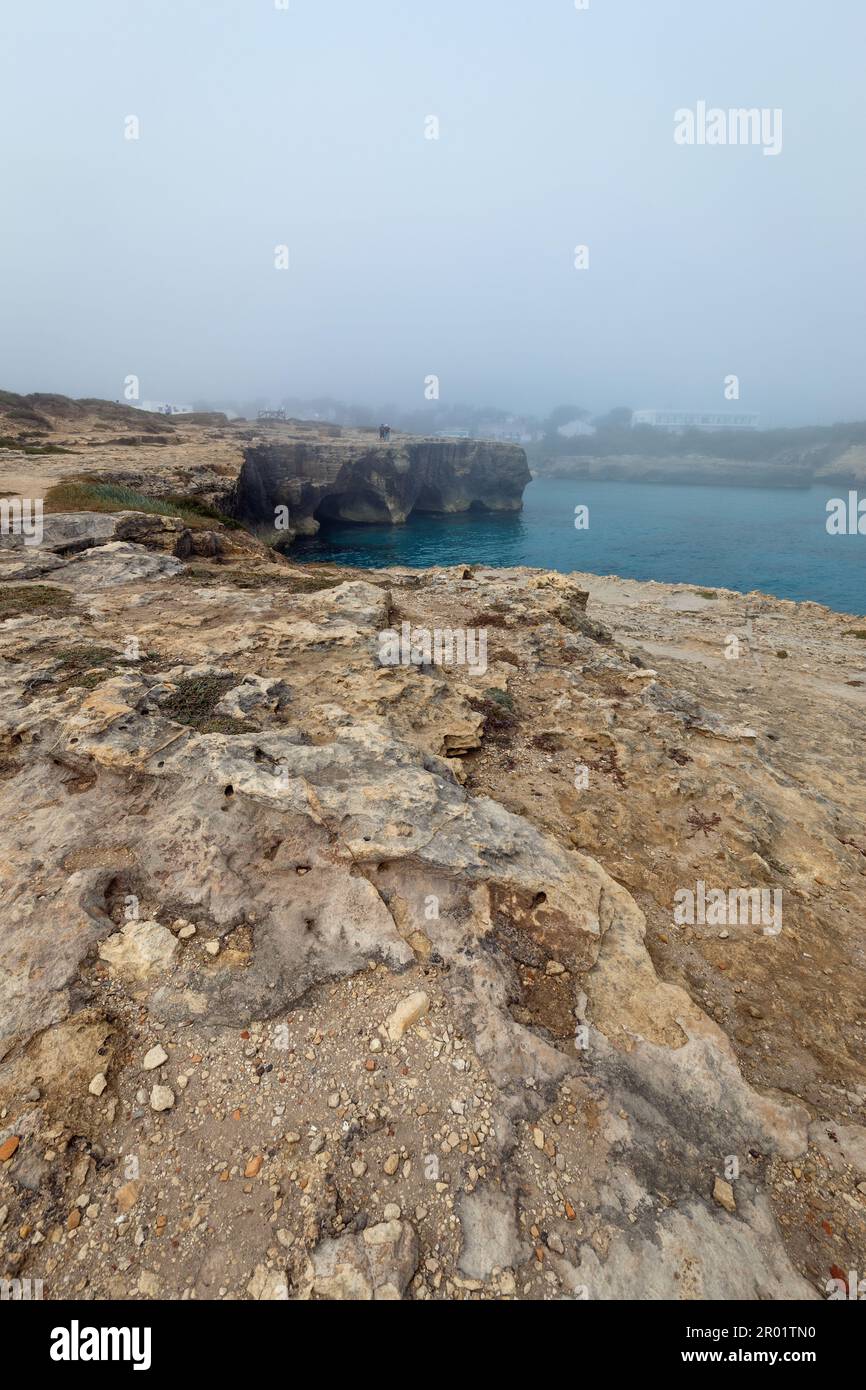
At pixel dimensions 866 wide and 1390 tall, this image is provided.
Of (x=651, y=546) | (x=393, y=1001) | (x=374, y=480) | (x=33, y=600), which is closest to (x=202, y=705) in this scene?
(x=393, y=1001)

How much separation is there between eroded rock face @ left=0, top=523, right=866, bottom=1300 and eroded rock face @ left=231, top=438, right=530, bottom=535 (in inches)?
1912

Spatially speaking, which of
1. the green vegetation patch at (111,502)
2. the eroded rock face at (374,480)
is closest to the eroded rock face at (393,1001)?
the green vegetation patch at (111,502)

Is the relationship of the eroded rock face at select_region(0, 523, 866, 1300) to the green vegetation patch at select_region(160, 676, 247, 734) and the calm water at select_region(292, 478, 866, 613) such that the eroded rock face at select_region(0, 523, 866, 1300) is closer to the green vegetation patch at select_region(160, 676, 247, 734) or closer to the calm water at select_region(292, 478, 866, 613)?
the green vegetation patch at select_region(160, 676, 247, 734)

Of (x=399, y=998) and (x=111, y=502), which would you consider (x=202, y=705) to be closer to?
(x=399, y=998)

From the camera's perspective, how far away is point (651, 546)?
3086 inches

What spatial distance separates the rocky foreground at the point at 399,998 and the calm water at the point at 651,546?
2105 inches

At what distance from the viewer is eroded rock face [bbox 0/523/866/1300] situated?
4574 millimetres

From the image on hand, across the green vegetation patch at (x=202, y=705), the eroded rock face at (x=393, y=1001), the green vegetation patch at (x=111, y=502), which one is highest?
the green vegetation patch at (x=111, y=502)

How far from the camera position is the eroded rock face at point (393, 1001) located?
15.0ft

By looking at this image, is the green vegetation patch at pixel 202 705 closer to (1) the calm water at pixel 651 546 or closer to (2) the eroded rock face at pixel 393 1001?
(2) the eroded rock face at pixel 393 1001

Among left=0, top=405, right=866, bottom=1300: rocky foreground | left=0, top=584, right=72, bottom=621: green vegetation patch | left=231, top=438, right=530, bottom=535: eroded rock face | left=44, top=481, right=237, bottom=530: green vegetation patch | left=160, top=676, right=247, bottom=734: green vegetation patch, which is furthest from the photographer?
left=231, top=438, right=530, bottom=535: eroded rock face

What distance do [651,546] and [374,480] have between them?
138 feet

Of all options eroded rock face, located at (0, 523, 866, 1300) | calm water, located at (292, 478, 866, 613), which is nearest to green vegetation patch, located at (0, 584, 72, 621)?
eroded rock face, located at (0, 523, 866, 1300)

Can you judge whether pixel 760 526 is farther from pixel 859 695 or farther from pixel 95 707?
pixel 95 707
